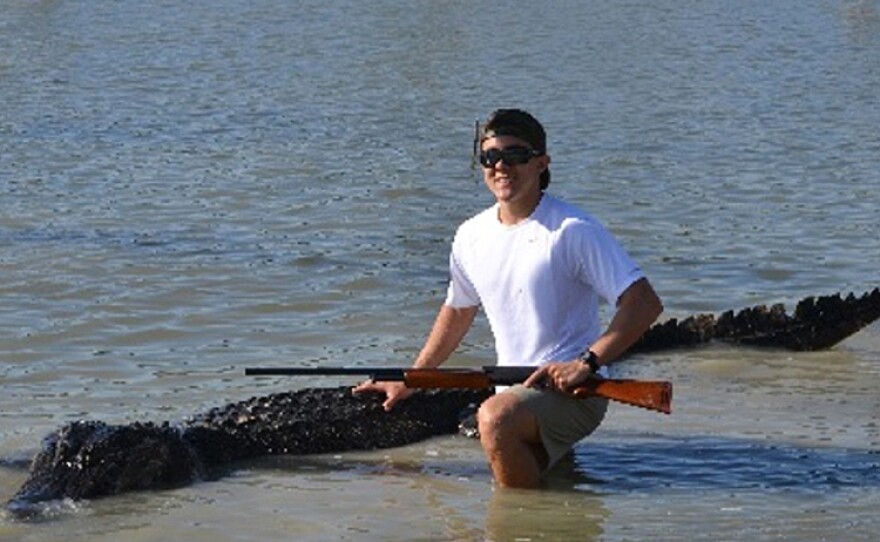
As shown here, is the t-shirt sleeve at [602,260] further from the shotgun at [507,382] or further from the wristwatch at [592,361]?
the shotgun at [507,382]

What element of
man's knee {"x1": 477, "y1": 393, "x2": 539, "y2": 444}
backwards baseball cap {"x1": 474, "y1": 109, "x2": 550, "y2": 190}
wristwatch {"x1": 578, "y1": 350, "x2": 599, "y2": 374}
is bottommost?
man's knee {"x1": 477, "y1": 393, "x2": 539, "y2": 444}

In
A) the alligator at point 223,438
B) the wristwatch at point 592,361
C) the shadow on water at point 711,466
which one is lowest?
the shadow on water at point 711,466

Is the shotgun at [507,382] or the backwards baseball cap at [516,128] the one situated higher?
the backwards baseball cap at [516,128]

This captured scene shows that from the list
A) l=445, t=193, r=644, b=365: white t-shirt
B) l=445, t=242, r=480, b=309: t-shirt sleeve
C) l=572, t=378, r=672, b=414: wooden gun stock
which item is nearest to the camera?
l=572, t=378, r=672, b=414: wooden gun stock

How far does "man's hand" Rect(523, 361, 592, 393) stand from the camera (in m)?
7.12

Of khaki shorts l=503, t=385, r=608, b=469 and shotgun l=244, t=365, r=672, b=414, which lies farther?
khaki shorts l=503, t=385, r=608, b=469

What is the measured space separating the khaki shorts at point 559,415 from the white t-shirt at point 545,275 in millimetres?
155

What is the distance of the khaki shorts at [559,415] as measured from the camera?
7.27 metres

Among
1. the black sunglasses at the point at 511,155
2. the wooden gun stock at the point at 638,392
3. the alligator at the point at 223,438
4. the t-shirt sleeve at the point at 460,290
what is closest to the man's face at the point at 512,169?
the black sunglasses at the point at 511,155

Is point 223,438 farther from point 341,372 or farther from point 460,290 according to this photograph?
point 460,290

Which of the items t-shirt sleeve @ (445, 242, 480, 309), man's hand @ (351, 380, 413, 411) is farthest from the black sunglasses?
man's hand @ (351, 380, 413, 411)

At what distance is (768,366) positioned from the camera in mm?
10234

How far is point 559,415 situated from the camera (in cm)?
731

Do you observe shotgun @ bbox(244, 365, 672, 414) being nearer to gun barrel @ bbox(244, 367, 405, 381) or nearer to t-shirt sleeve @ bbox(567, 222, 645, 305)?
gun barrel @ bbox(244, 367, 405, 381)
